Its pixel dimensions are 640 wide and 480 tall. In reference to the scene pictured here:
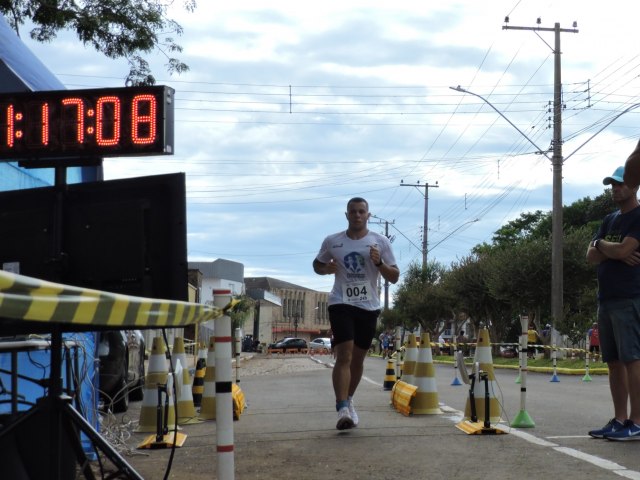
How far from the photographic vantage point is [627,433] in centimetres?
694

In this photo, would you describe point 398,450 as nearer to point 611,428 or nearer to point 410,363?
point 611,428

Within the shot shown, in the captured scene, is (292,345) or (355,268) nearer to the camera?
(355,268)

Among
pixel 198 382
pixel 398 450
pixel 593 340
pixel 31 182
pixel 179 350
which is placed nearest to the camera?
pixel 398 450

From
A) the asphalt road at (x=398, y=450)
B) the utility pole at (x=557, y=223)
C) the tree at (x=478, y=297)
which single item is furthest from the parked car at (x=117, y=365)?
the tree at (x=478, y=297)

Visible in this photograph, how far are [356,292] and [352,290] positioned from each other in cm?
4

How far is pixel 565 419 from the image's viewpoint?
29.3ft

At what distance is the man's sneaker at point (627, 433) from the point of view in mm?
6938

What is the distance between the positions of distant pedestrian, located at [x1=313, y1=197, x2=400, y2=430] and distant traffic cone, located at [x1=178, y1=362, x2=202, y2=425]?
82.4 inches

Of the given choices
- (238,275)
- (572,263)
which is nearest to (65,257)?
(572,263)

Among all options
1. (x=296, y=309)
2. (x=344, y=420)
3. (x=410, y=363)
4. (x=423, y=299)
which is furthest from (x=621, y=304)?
(x=296, y=309)

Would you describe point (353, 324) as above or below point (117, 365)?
above

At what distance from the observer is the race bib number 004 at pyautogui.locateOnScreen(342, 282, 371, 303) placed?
8312 millimetres

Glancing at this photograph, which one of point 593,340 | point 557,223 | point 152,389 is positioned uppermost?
point 557,223

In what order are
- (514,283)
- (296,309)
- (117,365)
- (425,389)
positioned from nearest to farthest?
1. (425,389)
2. (117,365)
3. (514,283)
4. (296,309)
